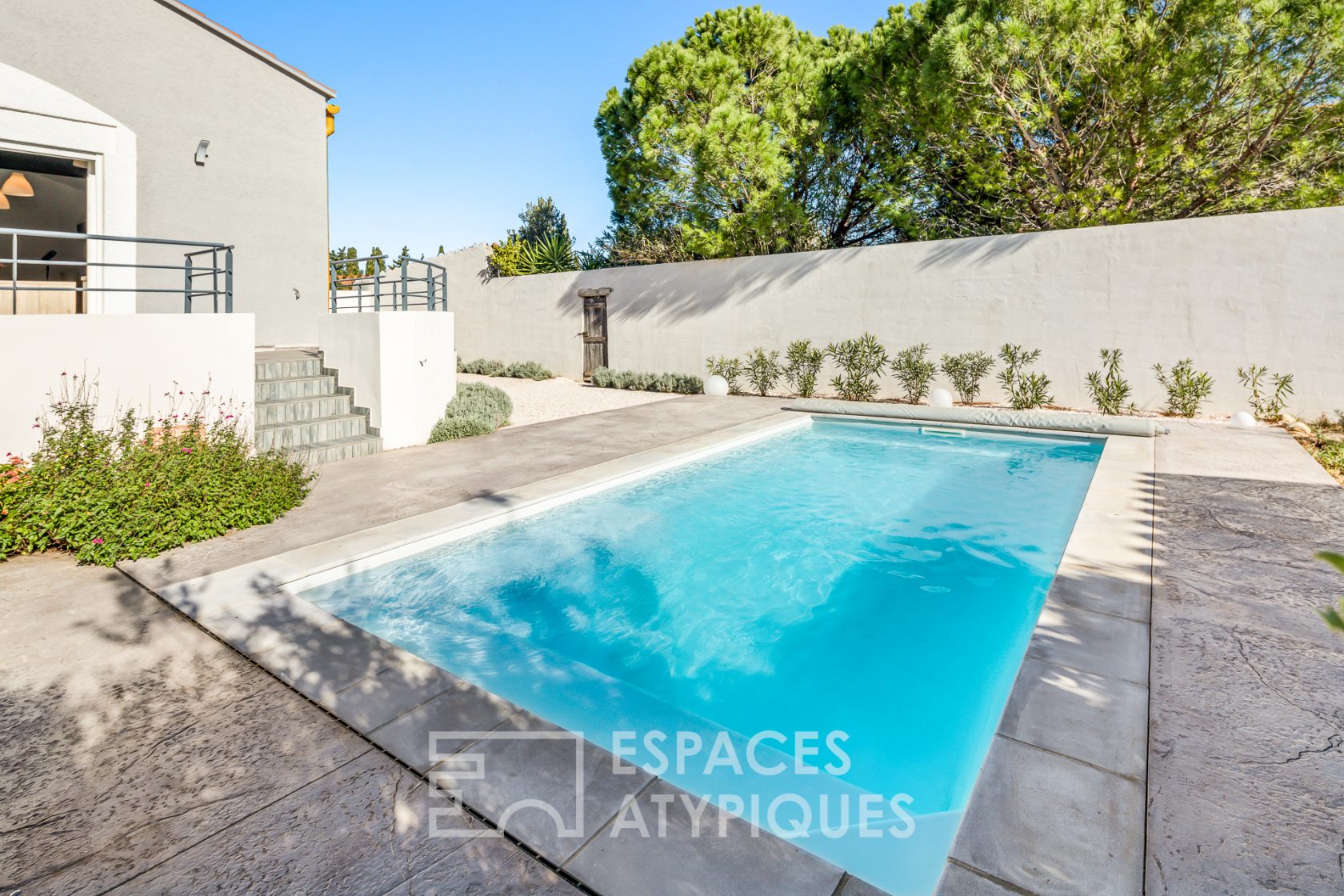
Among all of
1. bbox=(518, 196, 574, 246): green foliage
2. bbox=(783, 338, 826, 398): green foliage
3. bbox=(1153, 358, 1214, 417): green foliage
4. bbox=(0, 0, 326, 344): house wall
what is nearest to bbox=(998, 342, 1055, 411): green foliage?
bbox=(1153, 358, 1214, 417): green foliage

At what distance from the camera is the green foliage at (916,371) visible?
39.3ft

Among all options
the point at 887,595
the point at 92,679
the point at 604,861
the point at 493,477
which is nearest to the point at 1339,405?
the point at 887,595

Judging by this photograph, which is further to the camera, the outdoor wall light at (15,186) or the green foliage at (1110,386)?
the green foliage at (1110,386)

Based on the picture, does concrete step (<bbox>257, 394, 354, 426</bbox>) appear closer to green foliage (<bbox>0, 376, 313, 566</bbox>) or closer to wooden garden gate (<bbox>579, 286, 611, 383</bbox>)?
green foliage (<bbox>0, 376, 313, 566</bbox>)

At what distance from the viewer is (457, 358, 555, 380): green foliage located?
17019 millimetres

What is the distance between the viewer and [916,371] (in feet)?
39.5

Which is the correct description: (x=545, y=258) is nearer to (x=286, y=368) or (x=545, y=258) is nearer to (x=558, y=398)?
(x=558, y=398)

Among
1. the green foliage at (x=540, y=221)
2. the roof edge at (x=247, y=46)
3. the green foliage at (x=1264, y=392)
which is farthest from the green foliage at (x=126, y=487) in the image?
the green foliage at (x=540, y=221)

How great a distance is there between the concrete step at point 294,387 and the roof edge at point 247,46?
5824mm

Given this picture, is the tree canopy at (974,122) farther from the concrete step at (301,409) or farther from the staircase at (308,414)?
the concrete step at (301,409)

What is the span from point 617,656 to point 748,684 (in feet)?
2.59

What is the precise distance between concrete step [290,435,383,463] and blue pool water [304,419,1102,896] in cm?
319

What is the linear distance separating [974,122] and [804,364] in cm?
503

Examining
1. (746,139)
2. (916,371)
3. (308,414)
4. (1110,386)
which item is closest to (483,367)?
(746,139)
